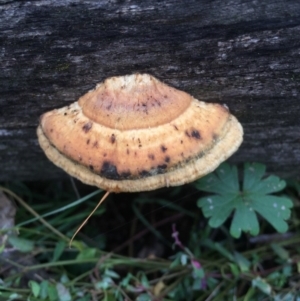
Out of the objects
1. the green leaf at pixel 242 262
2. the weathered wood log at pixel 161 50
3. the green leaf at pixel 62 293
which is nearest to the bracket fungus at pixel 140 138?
the weathered wood log at pixel 161 50

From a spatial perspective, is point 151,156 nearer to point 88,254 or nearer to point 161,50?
point 161,50

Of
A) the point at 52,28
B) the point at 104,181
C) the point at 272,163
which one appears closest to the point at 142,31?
the point at 52,28

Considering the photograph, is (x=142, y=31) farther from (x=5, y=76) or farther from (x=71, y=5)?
(x=5, y=76)

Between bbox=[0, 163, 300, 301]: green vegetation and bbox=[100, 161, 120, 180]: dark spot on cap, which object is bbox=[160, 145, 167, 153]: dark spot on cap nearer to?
bbox=[100, 161, 120, 180]: dark spot on cap

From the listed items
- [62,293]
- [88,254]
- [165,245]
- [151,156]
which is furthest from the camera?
[165,245]

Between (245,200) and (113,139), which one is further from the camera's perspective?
(245,200)

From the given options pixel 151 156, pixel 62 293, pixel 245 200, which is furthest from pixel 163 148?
pixel 62 293

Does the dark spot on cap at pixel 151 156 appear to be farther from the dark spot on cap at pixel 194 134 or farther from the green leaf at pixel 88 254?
the green leaf at pixel 88 254
